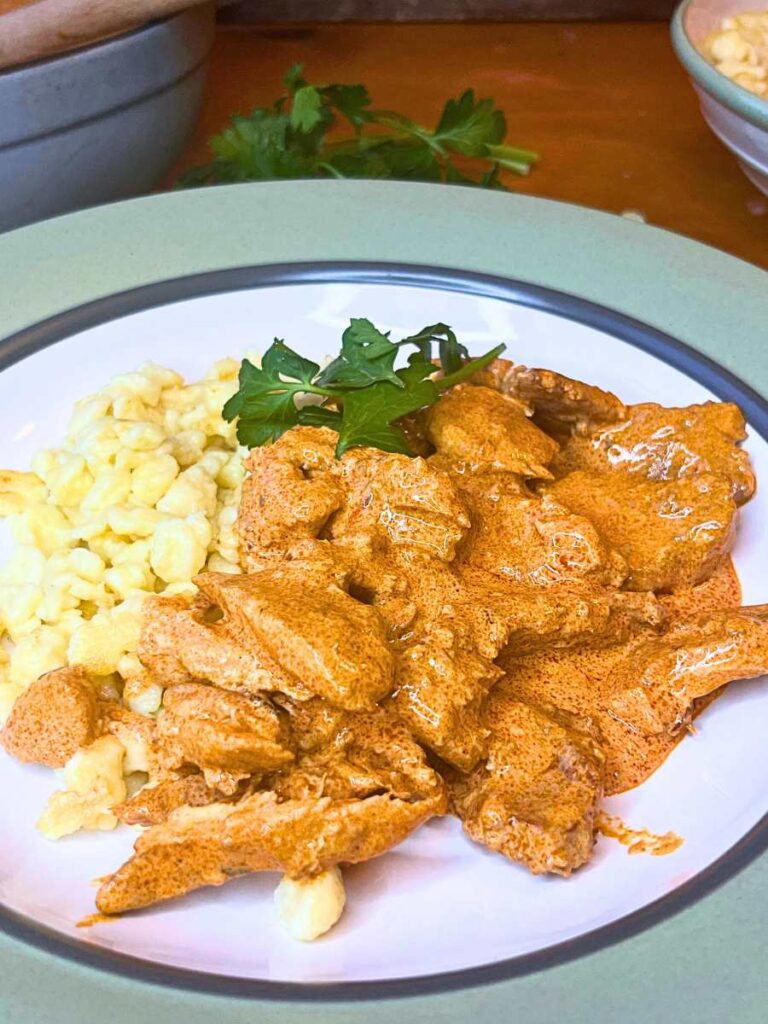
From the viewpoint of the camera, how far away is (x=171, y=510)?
6.62 ft

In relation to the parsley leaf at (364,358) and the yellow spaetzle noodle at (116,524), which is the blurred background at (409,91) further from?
the parsley leaf at (364,358)

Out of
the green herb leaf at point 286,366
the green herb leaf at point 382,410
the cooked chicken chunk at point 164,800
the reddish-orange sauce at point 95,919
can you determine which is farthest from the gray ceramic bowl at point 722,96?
the reddish-orange sauce at point 95,919

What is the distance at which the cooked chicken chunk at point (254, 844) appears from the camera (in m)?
1.44

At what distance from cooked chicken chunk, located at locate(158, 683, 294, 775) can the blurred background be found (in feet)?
4.81

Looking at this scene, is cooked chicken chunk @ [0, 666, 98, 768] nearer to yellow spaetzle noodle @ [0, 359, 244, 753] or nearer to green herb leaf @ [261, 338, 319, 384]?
yellow spaetzle noodle @ [0, 359, 244, 753]

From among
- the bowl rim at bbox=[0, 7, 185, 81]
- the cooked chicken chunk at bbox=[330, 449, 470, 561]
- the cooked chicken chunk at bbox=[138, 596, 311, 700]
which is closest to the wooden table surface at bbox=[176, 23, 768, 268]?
the bowl rim at bbox=[0, 7, 185, 81]

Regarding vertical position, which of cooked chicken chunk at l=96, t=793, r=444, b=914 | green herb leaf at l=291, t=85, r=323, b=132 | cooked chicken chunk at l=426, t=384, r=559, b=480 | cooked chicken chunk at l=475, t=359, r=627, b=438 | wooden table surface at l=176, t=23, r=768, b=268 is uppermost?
wooden table surface at l=176, t=23, r=768, b=268

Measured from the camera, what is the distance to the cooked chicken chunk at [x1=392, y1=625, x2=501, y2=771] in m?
1.57

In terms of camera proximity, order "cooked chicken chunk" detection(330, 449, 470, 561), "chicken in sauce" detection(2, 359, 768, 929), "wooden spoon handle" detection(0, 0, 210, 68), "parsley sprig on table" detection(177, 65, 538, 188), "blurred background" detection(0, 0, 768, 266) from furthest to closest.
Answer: "parsley sprig on table" detection(177, 65, 538, 188) < "blurred background" detection(0, 0, 768, 266) < "wooden spoon handle" detection(0, 0, 210, 68) < "cooked chicken chunk" detection(330, 449, 470, 561) < "chicken in sauce" detection(2, 359, 768, 929)

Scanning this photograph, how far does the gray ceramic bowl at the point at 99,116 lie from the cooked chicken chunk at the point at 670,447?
129 cm

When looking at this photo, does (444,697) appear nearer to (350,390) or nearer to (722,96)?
(350,390)

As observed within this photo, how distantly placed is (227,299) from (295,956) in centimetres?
144

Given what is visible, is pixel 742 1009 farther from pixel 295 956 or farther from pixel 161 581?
pixel 161 581

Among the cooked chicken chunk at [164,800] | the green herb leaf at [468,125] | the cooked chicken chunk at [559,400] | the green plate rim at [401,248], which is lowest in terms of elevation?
the cooked chicken chunk at [164,800]
